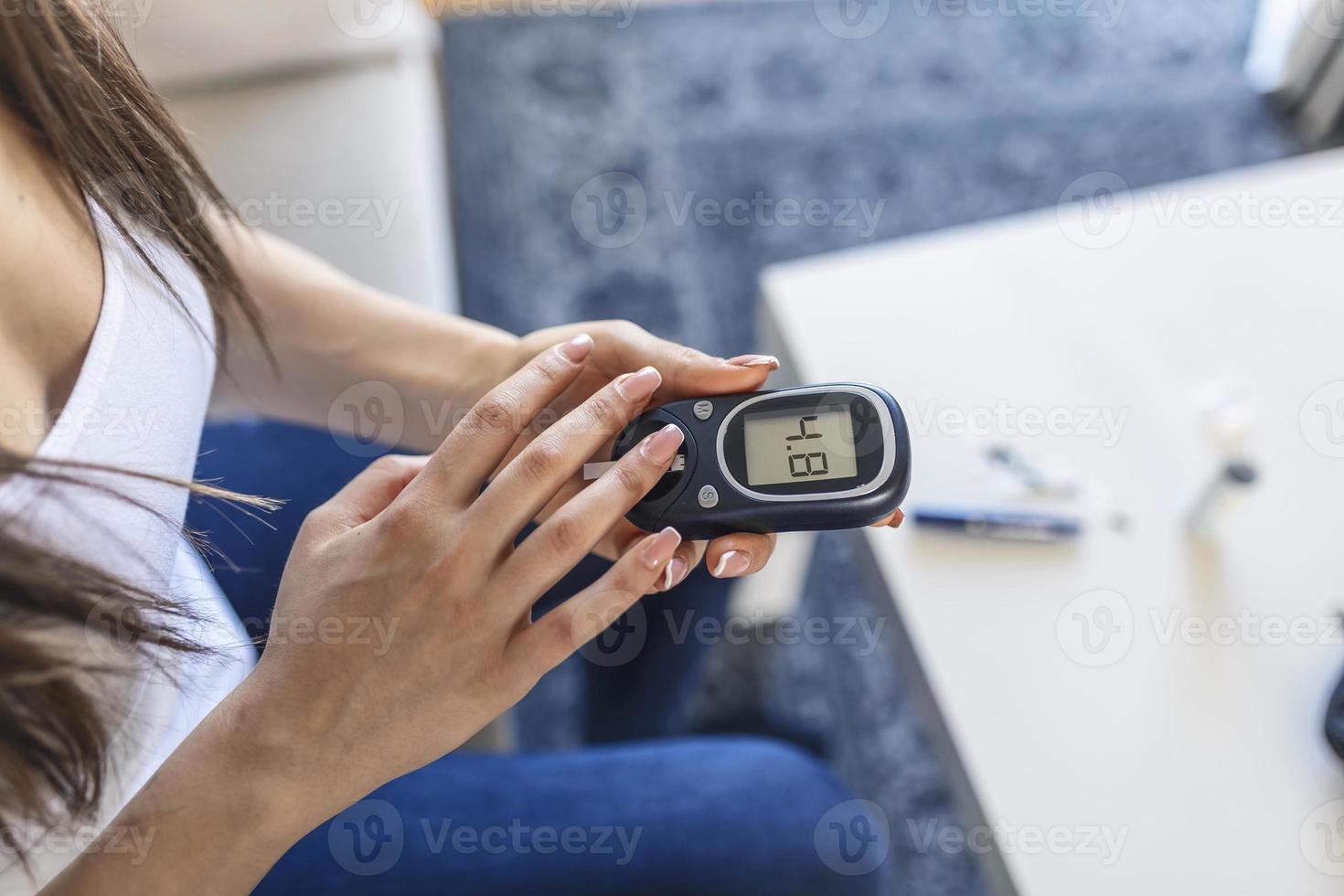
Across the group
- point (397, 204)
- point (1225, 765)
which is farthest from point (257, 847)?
point (397, 204)

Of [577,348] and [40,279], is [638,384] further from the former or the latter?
[40,279]

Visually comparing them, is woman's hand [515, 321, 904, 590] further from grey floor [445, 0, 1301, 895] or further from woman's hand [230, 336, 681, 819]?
grey floor [445, 0, 1301, 895]

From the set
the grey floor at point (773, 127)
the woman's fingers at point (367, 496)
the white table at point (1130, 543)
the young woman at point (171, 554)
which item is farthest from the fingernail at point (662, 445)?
the grey floor at point (773, 127)

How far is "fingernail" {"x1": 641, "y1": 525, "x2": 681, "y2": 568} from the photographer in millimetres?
567

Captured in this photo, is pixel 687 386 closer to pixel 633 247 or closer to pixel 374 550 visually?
pixel 374 550

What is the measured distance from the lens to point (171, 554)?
61cm

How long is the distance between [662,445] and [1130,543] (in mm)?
426

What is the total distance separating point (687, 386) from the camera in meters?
0.67

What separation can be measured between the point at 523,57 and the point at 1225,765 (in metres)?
1.64

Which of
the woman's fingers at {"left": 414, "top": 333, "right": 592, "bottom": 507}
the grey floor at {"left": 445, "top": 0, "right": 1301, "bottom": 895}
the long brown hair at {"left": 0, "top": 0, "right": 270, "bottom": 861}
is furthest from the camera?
the grey floor at {"left": 445, "top": 0, "right": 1301, "bottom": 895}

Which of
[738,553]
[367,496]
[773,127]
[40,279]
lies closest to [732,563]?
[738,553]

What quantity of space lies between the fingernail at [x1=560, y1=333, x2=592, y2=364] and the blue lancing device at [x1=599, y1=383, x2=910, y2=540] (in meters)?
0.06

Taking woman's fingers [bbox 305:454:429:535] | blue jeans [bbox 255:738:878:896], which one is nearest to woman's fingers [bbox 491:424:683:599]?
woman's fingers [bbox 305:454:429:535]

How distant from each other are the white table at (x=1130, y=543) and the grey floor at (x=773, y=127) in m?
0.72
